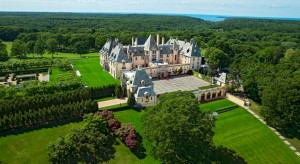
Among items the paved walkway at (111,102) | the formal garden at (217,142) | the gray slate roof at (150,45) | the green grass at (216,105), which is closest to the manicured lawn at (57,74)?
the paved walkway at (111,102)

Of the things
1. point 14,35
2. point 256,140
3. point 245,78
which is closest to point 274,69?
point 245,78

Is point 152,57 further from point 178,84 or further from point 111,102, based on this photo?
point 111,102

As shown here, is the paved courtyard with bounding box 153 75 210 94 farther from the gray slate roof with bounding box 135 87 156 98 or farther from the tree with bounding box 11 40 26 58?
the tree with bounding box 11 40 26 58

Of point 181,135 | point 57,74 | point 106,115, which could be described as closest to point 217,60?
point 106,115

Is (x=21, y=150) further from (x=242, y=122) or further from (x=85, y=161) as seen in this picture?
(x=242, y=122)

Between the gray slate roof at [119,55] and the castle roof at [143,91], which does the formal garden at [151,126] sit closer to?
the castle roof at [143,91]
